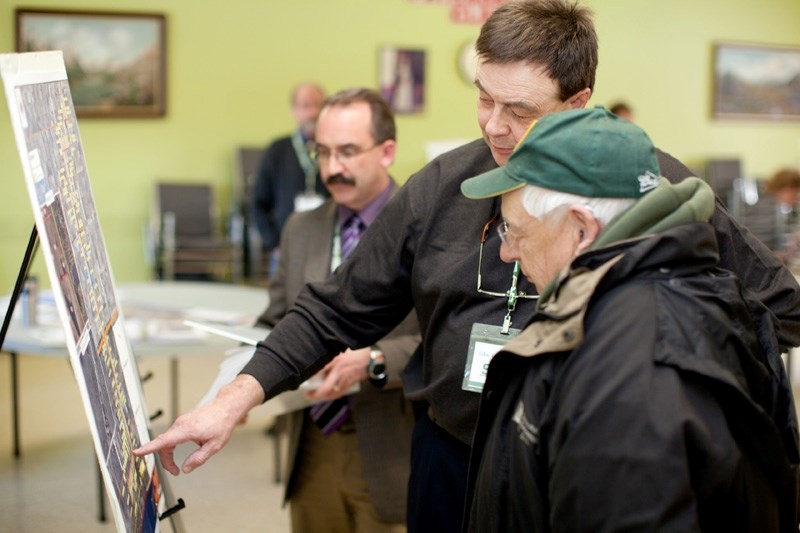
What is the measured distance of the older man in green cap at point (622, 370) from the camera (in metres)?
1.16

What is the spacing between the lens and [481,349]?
182 centimetres

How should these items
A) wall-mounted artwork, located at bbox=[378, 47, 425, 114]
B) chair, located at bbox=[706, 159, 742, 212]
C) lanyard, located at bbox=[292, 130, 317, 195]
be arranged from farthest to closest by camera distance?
chair, located at bbox=[706, 159, 742, 212], wall-mounted artwork, located at bbox=[378, 47, 425, 114], lanyard, located at bbox=[292, 130, 317, 195]

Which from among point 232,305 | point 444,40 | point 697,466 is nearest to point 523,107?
point 697,466

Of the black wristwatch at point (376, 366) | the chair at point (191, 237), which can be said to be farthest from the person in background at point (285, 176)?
the black wristwatch at point (376, 366)

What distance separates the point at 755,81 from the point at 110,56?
6897 millimetres

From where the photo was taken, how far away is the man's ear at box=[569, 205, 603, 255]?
1.32 meters

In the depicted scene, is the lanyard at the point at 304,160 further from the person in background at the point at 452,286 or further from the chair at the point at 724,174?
the chair at the point at 724,174

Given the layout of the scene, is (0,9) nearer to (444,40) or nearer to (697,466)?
(444,40)

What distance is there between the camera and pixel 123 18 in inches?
313

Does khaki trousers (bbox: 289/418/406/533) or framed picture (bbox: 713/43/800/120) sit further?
framed picture (bbox: 713/43/800/120)

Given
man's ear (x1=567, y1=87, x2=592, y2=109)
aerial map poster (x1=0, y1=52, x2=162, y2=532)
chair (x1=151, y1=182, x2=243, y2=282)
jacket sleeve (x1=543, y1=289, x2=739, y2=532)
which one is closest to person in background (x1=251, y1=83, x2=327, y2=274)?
chair (x1=151, y1=182, x2=243, y2=282)

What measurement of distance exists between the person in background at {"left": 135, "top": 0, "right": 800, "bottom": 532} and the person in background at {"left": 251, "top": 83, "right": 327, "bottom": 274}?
4.26m

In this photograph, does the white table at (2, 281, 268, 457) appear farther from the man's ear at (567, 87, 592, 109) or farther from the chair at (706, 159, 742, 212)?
the chair at (706, 159, 742, 212)

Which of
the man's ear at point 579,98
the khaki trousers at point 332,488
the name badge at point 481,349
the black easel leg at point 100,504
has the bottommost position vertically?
the black easel leg at point 100,504
